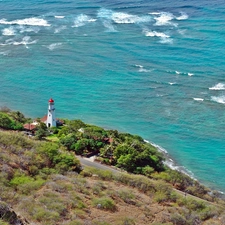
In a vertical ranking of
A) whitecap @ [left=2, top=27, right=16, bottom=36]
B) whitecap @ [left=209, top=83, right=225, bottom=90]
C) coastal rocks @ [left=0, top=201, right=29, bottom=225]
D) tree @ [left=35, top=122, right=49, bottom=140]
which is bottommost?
coastal rocks @ [left=0, top=201, right=29, bottom=225]

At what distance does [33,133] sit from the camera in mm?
63375

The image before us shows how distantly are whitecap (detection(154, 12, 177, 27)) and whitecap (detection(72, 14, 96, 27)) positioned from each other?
16.9 metres

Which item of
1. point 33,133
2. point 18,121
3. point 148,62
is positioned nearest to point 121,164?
point 33,133

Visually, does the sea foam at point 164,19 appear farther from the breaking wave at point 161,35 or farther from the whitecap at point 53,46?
the whitecap at point 53,46

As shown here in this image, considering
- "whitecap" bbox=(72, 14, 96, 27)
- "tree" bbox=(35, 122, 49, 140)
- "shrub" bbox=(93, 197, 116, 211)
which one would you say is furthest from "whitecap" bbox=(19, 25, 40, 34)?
"shrub" bbox=(93, 197, 116, 211)

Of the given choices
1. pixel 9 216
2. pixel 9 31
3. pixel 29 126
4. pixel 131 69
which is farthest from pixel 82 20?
pixel 9 216

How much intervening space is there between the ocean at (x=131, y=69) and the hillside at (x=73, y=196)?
54.0ft

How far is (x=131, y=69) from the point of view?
88.0m

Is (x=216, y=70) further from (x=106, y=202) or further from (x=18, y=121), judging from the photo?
(x=106, y=202)

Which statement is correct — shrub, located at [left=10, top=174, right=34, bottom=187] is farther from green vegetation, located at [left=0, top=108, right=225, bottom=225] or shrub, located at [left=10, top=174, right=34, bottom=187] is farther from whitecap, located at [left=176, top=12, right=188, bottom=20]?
whitecap, located at [left=176, top=12, right=188, bottom=20]

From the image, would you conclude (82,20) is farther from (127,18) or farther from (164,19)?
(164,19)

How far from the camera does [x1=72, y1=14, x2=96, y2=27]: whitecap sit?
111m

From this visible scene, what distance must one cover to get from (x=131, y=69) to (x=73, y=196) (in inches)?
2107

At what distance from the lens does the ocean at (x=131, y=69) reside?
69.4 meters
